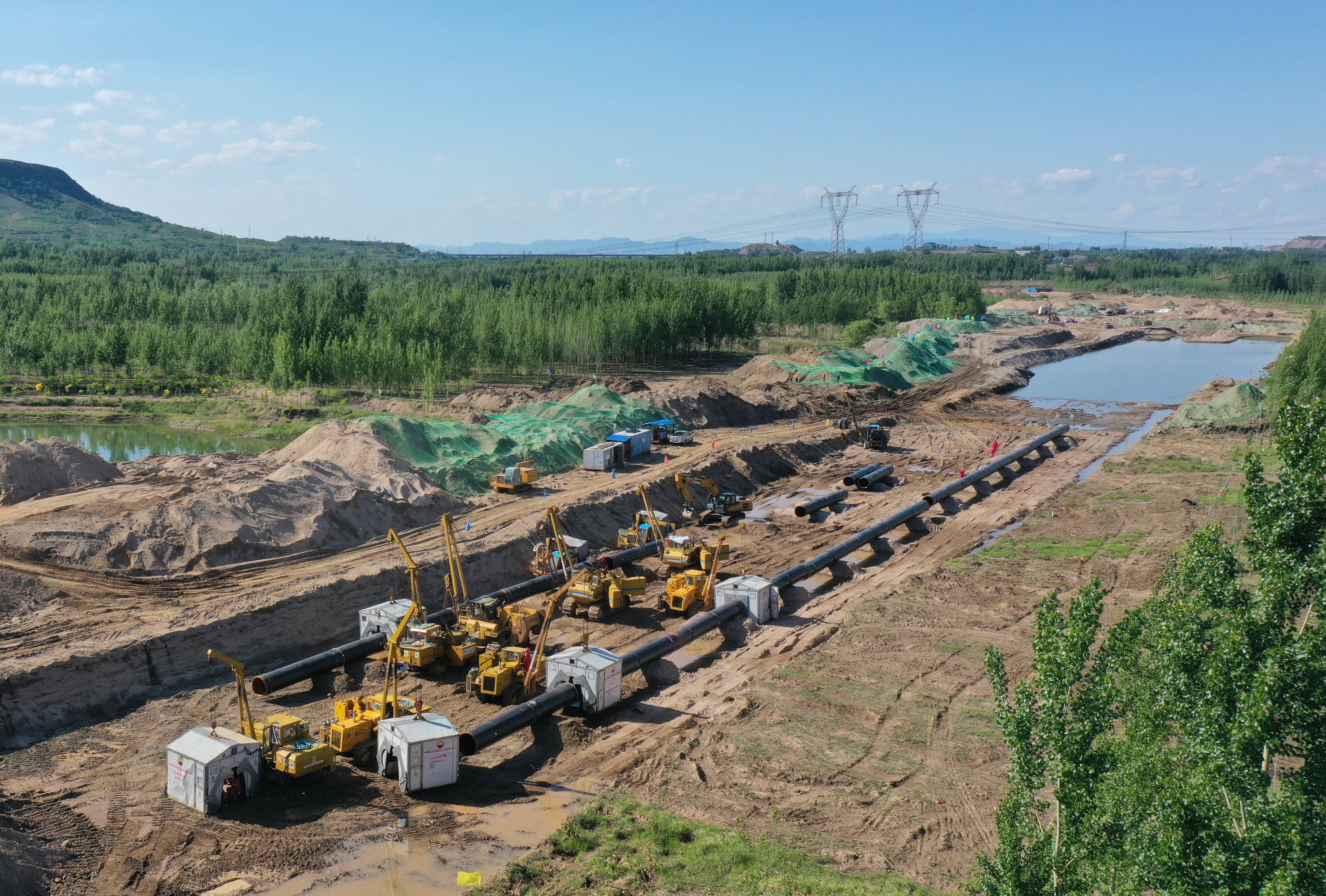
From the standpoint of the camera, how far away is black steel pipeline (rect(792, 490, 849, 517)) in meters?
44.4

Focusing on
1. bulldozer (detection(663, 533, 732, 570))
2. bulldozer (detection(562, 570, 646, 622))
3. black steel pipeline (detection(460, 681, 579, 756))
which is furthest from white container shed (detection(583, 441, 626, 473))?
black steel pipeline (detection(460, 681, 579, 756))

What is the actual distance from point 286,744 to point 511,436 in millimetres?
30940

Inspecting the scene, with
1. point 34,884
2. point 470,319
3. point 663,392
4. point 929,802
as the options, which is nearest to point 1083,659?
point 929,802

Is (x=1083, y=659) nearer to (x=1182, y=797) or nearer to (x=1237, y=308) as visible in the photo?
(x=1182, y=797)

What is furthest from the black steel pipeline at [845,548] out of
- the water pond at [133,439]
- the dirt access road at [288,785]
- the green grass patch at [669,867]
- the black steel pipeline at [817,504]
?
the water pond at [133,439]

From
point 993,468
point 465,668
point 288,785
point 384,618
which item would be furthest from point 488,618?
point 993,468

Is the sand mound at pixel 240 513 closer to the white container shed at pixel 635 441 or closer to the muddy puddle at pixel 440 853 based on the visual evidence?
the white container shed at pixel 635 441

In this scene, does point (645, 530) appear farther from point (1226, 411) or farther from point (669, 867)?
point (1226, 411)

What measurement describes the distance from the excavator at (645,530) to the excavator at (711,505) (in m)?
3.78

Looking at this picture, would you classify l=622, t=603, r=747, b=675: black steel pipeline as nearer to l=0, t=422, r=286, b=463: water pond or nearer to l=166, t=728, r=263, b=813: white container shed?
l=166, t=728, r=263, b=813: white container shed

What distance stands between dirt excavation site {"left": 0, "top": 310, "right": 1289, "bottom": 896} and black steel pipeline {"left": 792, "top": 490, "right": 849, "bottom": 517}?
1.65 ft

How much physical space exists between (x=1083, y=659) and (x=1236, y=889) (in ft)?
9.92

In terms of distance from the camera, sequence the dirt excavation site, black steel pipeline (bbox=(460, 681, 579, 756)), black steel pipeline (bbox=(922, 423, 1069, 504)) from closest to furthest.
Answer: the dirt excavation site
black steel pipeline (bbox=(460, 681, 579, 756))
black steel pipeline (bbox=(922, 423, 1069, 504))

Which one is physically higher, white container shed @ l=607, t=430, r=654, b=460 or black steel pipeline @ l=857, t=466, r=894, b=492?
white container shed @ l=607, t=430, r=654, b=460
